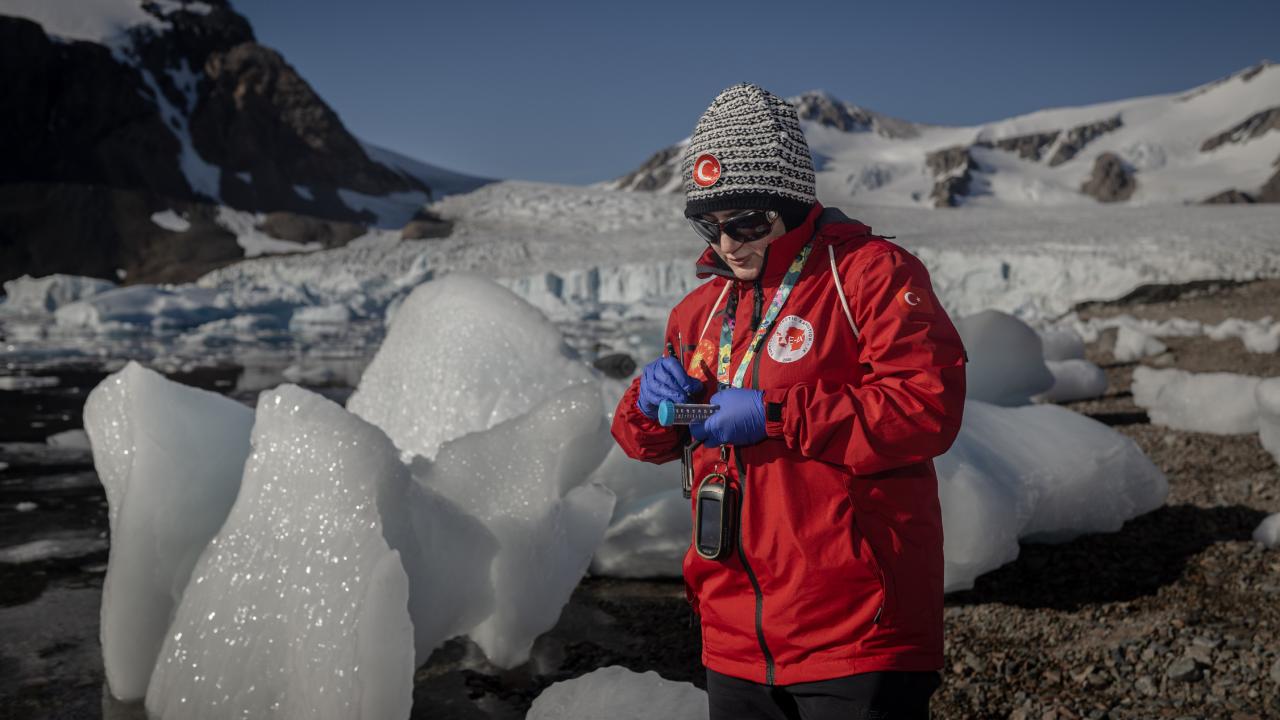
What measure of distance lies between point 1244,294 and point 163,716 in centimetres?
1722

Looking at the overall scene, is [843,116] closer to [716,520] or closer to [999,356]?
[999,356]

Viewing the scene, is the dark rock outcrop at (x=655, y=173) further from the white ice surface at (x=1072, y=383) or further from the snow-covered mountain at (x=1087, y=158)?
the white ice surface at (x=1072, y=383)

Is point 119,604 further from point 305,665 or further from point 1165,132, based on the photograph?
point 1165,132

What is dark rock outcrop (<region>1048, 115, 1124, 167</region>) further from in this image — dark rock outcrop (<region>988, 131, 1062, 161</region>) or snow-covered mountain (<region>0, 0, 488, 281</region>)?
snow-covered mountain (<region>0, 0, 488, 281</region>)

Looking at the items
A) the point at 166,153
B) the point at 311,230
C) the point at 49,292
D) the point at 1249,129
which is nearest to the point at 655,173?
the point at 1249,129

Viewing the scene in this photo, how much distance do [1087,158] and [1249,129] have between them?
55.9 ft

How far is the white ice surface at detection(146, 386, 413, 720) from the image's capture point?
225 centimetres

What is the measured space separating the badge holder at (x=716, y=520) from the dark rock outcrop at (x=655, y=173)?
4452 inches

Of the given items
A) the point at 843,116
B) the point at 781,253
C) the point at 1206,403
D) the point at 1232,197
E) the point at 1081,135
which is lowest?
the point at 1206,403

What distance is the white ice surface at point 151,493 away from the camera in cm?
268

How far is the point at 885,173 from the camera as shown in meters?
86.7

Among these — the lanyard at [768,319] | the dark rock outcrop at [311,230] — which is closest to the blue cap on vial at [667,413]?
the lanyard at [768,319]

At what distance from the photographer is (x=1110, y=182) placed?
83000mm

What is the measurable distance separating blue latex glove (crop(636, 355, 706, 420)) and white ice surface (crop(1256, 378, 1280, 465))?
4470 mm
